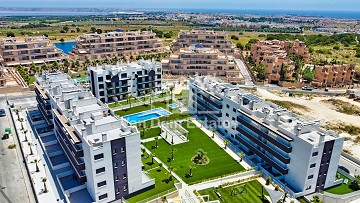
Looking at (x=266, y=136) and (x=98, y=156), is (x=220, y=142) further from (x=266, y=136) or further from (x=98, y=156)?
(x=98, y=156)

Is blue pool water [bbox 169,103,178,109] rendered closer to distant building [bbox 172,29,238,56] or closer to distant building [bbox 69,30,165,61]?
distant building [bbox 69,30,165,61]

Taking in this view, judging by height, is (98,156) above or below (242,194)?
above

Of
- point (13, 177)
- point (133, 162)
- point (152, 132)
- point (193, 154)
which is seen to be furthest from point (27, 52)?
point (133, 162)

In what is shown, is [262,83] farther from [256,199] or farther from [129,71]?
[256,199]

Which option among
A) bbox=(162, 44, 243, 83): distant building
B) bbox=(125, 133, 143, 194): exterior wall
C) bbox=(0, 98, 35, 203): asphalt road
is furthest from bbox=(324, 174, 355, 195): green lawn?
bbox=(162, 44, 243, 83): distant building

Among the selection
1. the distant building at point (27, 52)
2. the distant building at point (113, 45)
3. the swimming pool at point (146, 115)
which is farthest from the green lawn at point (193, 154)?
the distant building at point (27, 52)

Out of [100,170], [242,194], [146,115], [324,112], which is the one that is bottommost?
[242,194]

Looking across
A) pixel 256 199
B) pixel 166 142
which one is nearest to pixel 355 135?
pixel 256 199
